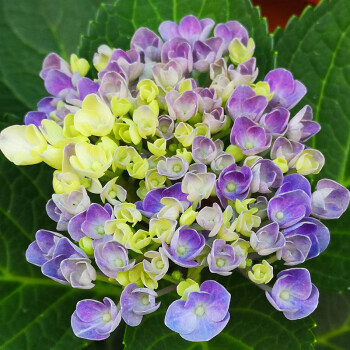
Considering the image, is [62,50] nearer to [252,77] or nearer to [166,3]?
[166,3]

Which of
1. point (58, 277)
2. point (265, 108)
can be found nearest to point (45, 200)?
point (58, 277)

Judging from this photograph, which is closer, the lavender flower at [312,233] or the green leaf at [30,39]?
the lavender flower at [312,233]

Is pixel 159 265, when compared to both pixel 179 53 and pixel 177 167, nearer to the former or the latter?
pixel 177 167

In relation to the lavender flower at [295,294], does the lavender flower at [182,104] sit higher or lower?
higher

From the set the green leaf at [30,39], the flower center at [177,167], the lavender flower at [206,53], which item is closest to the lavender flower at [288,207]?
the flower center at [177,167]

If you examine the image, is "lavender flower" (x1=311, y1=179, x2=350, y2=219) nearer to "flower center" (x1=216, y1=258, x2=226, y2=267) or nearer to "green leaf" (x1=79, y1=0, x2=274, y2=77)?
"flower center" (x1=216, y1=258, x2=226, y2=267)

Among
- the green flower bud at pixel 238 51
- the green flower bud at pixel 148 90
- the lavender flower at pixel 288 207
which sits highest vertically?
the green flower bud at pixel 238 51

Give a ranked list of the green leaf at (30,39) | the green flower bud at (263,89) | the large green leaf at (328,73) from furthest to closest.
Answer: the green leaf at (30,39), the large green leaf at (328,73), the green flower bud at (263,89)

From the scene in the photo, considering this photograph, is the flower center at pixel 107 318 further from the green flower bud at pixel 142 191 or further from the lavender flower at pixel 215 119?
the lavender flower at pixel 215 119

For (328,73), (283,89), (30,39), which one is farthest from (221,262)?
(30,39)

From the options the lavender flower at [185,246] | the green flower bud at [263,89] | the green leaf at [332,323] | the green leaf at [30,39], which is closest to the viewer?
the lavender flower at [185,246]
